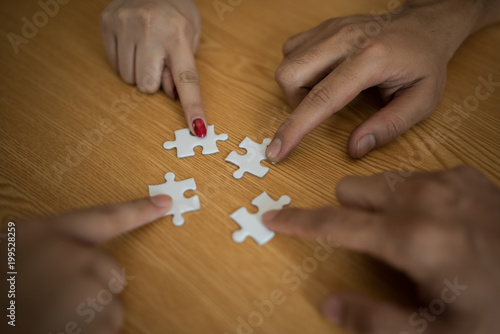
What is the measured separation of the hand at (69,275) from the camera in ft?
2.58

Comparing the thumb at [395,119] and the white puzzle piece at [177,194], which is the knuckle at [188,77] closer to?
the white puzzle piece at [177,194]

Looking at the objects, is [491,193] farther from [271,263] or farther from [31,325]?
[31,325]

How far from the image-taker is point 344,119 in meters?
1.31

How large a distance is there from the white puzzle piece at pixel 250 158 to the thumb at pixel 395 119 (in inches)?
11.2

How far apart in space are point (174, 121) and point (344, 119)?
0.62 metres

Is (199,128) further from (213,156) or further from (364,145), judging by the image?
(364,145)

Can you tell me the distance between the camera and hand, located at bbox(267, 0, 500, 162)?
1.17 m

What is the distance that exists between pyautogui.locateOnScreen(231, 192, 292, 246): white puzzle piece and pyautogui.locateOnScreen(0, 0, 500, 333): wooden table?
22mm

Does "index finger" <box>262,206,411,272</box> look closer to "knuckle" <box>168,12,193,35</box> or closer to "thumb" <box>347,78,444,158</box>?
"thumb" <box>347,78,444,158</box>

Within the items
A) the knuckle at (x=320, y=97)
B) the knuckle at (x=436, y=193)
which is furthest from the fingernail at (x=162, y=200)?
the knuckle at (x=436, y=193)

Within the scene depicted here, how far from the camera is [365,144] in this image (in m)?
1.16

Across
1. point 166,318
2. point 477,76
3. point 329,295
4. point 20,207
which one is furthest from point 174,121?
point 477,76

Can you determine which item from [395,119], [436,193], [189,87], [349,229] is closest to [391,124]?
[395,119]

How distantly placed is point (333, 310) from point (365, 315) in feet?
0.28
